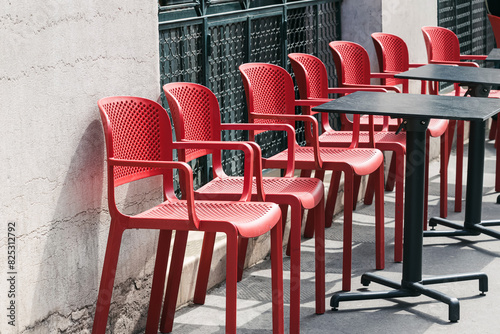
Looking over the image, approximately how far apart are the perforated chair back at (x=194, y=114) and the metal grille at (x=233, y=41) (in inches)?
29.7

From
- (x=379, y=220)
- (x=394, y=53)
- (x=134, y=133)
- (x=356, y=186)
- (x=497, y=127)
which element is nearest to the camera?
(x=134, y=133)

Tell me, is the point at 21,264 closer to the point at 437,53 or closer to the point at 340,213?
the point at 340,213

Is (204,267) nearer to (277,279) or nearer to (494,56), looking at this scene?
(277,279)

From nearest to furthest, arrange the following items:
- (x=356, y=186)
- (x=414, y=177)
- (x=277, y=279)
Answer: (x=277, y=279) < (x=414, y=177) < (x=356, y=186)

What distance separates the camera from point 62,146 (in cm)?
359

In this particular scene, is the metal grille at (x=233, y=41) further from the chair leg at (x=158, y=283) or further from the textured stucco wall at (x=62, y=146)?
the chair leg at (x=158, y=283)

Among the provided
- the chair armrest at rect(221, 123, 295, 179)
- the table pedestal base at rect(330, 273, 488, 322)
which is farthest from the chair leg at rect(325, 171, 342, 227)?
the chair armrest at rect(221, 123, 295, 179)

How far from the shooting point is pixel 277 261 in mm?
3781

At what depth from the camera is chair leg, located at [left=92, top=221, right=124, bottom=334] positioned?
12.1ft

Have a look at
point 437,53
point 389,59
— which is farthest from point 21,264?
point 437,53

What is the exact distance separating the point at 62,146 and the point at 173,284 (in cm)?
95

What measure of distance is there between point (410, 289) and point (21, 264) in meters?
1.99

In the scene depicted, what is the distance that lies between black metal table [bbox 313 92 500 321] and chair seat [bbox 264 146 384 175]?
1.11 feet

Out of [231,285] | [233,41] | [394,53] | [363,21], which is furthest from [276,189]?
[363,21]
